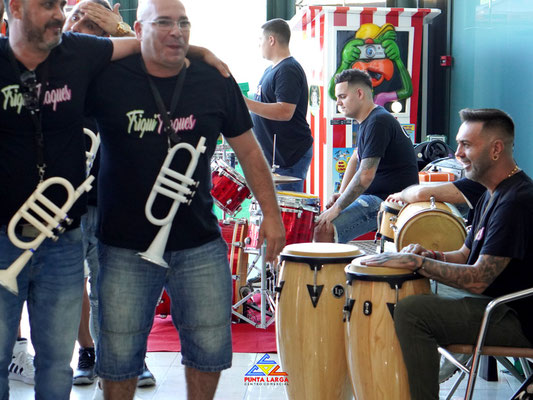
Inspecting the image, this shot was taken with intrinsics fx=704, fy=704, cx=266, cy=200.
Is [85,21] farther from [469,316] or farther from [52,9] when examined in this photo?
[469,316]

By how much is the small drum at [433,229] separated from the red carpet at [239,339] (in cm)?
125

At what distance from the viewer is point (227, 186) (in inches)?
189

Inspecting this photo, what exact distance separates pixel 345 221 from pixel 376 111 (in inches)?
31.7

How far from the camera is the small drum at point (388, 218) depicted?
4.11m

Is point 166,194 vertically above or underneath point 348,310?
above

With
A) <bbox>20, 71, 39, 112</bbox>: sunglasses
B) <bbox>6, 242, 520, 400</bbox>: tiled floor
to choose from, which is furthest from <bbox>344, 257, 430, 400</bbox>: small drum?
<bbox>20, 71, 39, 112</bbox>: sunglasses

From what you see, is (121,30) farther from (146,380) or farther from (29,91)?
(146,380)

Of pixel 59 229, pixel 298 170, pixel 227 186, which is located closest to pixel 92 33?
pixel 59 229

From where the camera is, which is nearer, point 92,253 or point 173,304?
point 173,304

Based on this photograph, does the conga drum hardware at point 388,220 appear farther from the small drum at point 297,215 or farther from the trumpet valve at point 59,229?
the trumpet valve at point 59,229

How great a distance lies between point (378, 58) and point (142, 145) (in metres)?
5.29

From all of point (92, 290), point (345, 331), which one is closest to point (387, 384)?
point (345, 331)

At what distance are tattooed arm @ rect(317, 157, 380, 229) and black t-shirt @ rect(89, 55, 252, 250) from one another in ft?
7.17

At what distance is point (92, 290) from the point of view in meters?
3.56
